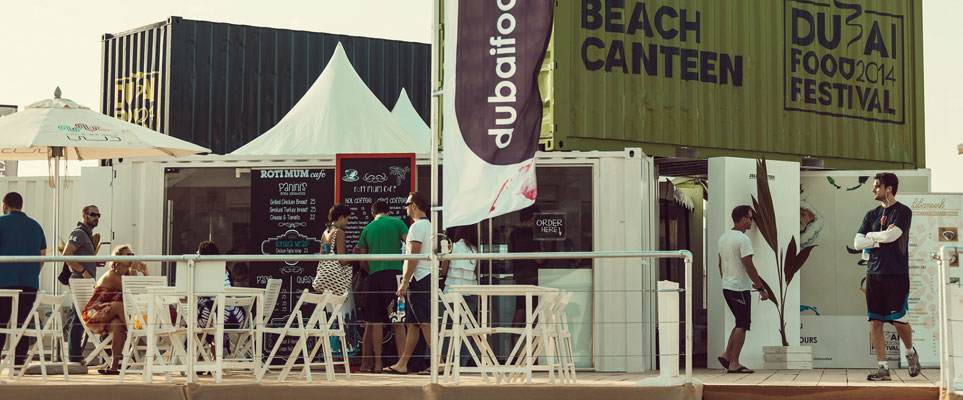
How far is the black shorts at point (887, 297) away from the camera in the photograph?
9516 mm

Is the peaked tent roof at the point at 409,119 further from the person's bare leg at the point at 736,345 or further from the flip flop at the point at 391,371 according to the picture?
the person's bare leg at the point at 736,345

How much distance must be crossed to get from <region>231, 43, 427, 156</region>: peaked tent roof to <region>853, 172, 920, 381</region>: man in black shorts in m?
6.93

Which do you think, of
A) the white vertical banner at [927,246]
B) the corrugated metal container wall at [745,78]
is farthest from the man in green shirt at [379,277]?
the white vertical banner at [927,246]

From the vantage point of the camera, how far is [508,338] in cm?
1144

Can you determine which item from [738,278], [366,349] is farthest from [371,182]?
[738,278]

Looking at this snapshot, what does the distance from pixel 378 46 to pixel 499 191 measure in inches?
570

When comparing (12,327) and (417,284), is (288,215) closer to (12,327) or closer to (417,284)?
(417,284)

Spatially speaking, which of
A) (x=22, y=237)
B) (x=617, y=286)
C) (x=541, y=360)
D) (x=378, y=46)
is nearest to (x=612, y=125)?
(x=617, y=286)

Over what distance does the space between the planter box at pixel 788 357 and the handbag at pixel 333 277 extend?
3.69 m

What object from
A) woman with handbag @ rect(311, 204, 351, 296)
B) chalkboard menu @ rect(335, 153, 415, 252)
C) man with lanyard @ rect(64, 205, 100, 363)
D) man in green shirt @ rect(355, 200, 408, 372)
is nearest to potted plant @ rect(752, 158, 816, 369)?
chalkboard menu @ rect(335, 153, 415, 252)

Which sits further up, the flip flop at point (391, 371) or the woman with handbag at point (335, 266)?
the woman with handbag at point (335, 266)

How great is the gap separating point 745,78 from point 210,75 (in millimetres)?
10098

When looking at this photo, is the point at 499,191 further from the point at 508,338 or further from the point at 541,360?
the point at 508,338

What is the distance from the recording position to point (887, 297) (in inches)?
374
